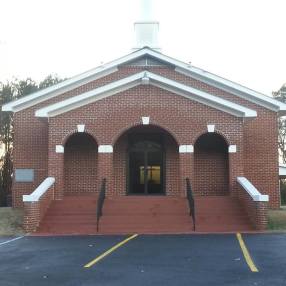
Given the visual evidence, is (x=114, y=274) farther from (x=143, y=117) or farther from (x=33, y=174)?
(x=33, y=174)

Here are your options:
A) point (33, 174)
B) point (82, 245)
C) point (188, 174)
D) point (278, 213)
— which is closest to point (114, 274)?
point (82, 245)

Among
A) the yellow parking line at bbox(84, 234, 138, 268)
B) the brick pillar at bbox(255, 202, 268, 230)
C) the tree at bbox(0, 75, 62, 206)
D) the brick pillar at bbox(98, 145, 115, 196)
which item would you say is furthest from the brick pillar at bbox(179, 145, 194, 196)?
the tree at bbox(0, 75, 62, 206)

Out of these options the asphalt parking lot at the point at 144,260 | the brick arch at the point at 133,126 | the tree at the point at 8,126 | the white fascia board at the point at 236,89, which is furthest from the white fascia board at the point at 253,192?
the tree at the point at 8,126

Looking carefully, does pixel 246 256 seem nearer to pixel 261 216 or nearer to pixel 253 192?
pixel 261 216

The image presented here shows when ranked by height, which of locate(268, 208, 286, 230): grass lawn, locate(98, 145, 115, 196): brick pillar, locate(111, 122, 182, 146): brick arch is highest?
locate(111, 122, 182, 146): brick arch

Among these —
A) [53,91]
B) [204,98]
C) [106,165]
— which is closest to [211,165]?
[204,98]

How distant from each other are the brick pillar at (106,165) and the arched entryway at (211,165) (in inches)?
163

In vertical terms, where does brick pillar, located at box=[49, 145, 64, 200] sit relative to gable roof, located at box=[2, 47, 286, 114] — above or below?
below

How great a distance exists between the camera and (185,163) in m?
22.2

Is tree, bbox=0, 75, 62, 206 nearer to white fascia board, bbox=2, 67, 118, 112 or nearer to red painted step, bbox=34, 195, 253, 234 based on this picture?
white fascia board, bbox=2, 67, 118, 112

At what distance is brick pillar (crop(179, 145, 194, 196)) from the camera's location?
22125 millimetres

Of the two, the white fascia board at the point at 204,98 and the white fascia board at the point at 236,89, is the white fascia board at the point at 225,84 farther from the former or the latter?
the white fascia board at the point at 204,98

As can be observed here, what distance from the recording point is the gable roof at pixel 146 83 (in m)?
22.2

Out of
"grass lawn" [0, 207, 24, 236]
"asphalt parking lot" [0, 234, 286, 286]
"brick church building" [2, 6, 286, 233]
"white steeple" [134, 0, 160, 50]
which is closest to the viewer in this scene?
"asphalt parking lot" [0, 234, 286, 286]
